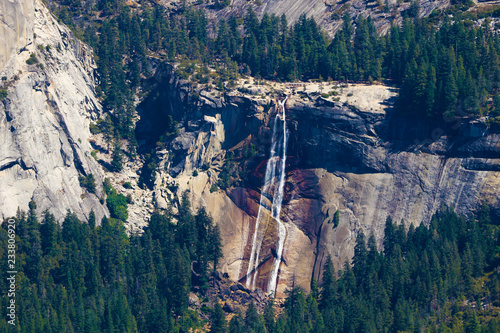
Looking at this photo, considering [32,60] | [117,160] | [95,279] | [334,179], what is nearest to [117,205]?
[117,160]

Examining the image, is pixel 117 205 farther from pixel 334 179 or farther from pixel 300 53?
pixel 300 53

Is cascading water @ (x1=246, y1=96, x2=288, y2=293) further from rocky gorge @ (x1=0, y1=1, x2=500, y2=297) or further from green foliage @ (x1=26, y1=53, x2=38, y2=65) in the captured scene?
green foliage @ (x1=26, y1=53, x2=38, y2=65)

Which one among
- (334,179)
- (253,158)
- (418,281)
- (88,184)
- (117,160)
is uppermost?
(253,158)

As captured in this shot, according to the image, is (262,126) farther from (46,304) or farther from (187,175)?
(46,304)

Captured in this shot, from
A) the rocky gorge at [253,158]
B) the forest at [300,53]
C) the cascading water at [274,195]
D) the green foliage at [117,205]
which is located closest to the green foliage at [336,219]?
the rocky gorge at [253,158]

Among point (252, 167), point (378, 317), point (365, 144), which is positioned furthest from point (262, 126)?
point (378, 317)

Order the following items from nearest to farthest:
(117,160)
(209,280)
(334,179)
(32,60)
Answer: (209,280) → (32,60) → (334,179) → (117,160)

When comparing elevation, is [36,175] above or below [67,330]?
above
